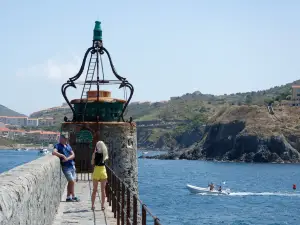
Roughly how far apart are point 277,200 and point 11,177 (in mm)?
54550

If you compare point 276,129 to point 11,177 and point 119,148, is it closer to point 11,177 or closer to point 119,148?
point 119,148

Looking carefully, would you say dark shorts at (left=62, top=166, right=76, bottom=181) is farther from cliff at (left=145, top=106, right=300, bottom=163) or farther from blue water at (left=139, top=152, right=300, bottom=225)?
cliff at (left=145, top=106, right=300, bottom=163)

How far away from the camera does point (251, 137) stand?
140375 millimetres

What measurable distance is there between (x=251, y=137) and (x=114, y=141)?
129 metres

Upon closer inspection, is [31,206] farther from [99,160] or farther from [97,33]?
[97,33]

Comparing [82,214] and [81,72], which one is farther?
[81,72]

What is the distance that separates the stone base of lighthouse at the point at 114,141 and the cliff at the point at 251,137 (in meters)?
126

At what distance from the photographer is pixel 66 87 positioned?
15.8 meters

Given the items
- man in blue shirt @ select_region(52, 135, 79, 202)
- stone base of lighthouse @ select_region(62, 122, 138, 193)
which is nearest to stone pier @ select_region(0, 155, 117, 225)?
man in blue shirt @ select_region(52, 135, 79, 202)

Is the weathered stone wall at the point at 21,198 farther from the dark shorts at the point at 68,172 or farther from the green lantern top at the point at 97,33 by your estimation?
the green lantern top at the point at 97,33

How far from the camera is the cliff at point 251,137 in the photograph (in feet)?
458

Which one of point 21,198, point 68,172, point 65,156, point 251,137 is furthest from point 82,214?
point 251,137

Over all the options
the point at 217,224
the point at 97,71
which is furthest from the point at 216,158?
the point at 97,71

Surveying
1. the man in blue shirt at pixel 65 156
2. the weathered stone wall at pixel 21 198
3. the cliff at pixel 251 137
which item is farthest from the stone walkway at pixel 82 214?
the cliff at pixel 251 137
